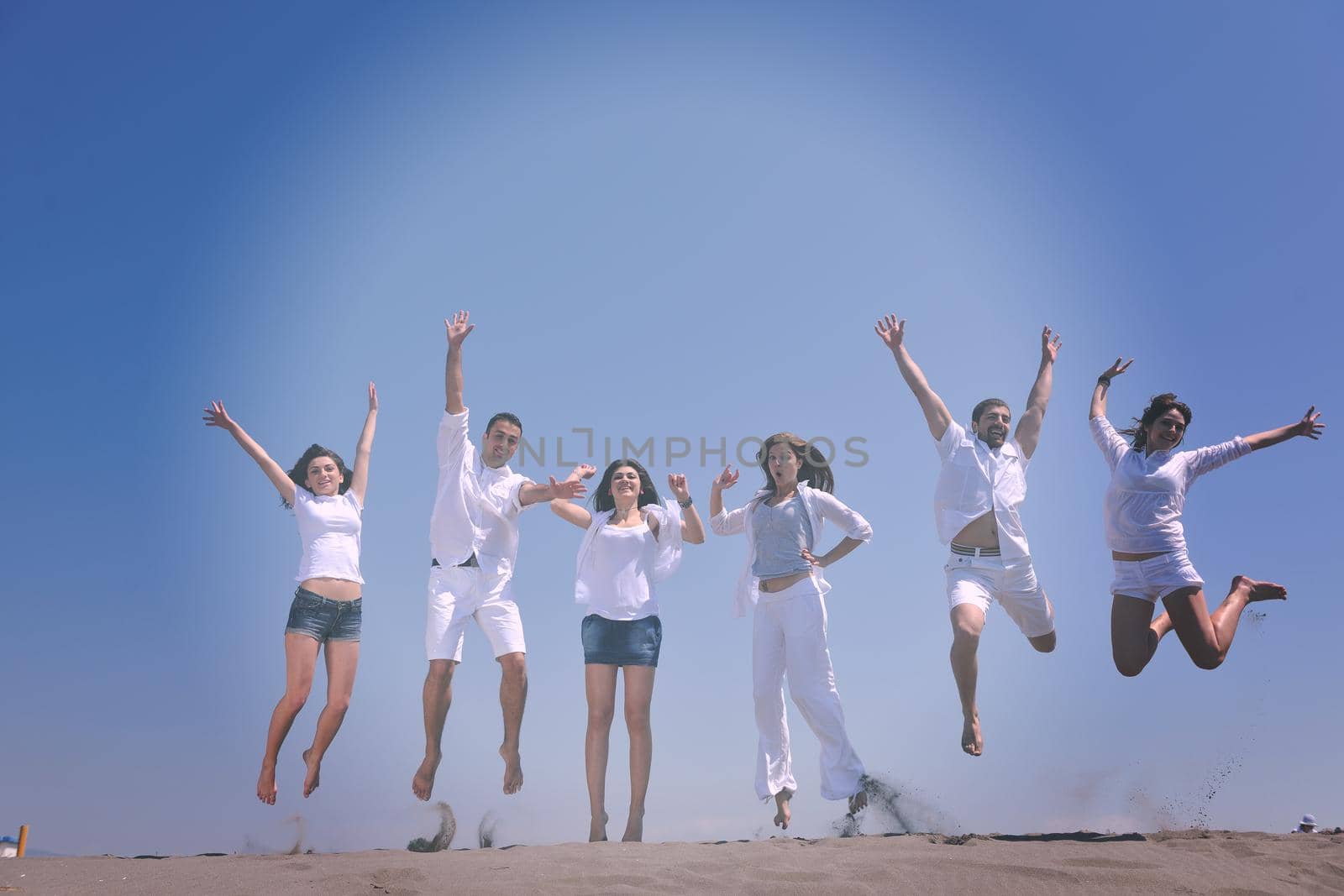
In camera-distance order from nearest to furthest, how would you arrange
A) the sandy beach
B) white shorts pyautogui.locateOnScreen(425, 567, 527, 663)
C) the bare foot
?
the sandy beach
the bare foot
white shorts pyautogui.locateOnScreen(425, 567, 527, 663)

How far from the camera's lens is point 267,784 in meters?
8.99

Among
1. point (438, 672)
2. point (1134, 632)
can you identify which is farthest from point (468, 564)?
point (1134, 632)

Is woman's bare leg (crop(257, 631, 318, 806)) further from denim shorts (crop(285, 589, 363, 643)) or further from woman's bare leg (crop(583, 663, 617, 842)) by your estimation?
woman's bare leg (crop(583, 663, 617, 842))

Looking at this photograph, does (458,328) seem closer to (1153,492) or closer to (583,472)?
(583,472)

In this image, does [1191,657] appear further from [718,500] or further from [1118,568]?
[718,500]

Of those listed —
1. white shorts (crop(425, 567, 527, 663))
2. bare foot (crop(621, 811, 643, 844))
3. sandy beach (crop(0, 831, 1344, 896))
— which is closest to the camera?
sandy beach (crop(0, 831, 1344, 896))

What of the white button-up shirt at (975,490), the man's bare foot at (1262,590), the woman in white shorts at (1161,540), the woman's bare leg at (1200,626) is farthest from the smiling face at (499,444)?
the man's bare foot at (1262,590)

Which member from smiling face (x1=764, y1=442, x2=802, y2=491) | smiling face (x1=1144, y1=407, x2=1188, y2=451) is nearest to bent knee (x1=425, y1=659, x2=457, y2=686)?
smiling face (x1=764, y1=442, x2=802, y2=491)

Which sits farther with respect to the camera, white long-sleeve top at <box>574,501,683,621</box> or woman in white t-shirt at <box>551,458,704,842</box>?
white long-sleeve top at <box>574,501,683,621</box>

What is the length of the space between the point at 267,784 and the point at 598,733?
2.93 metres

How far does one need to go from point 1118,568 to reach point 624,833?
4.90m

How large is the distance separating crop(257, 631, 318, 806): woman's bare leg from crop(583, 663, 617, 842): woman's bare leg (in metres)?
2.48

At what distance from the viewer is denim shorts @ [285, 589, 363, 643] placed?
30.1ft

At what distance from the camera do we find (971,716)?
28.2 feet
